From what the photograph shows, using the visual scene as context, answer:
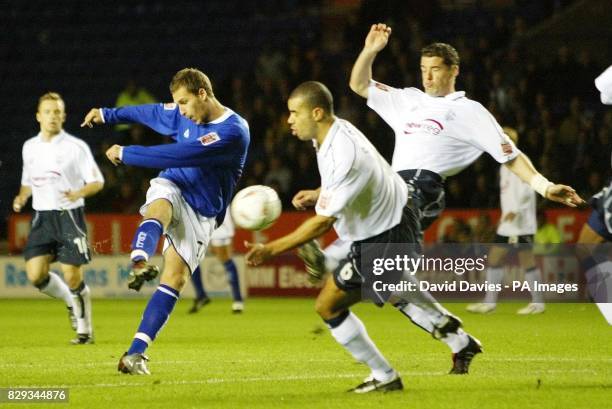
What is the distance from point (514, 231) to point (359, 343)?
8311 millimetres

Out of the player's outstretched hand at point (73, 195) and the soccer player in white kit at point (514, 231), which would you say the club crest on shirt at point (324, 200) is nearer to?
the player's outstretched hand at point (73, 195)

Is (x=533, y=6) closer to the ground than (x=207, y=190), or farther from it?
farther from it

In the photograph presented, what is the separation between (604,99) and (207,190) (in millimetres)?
3207

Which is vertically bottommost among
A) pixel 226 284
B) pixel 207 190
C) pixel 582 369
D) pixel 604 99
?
pixel 226 284

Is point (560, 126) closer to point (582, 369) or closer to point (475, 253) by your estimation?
point (475, 253)

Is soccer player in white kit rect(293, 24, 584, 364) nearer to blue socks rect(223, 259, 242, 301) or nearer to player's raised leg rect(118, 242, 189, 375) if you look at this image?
player's raised leg rect(118, 242, 189, 375)

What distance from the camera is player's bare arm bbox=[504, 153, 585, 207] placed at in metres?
7.76

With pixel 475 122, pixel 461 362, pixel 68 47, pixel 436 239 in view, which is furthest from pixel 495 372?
pixel 68 47

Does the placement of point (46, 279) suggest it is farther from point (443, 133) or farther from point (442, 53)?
point (442, 53)

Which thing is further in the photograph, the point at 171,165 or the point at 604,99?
the point at 171,165

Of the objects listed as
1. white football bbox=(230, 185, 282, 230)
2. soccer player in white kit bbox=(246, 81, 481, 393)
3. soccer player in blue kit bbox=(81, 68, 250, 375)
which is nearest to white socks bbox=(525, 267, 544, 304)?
soccer player in blue kit bbox=(81, 68, 250, 375)

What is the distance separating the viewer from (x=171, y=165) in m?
8.65

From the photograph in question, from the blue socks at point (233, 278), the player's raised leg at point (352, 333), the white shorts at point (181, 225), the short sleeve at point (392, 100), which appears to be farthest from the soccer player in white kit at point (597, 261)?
the blue socks at point (233, 278)

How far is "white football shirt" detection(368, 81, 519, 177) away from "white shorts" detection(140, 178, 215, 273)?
5.28 feet
